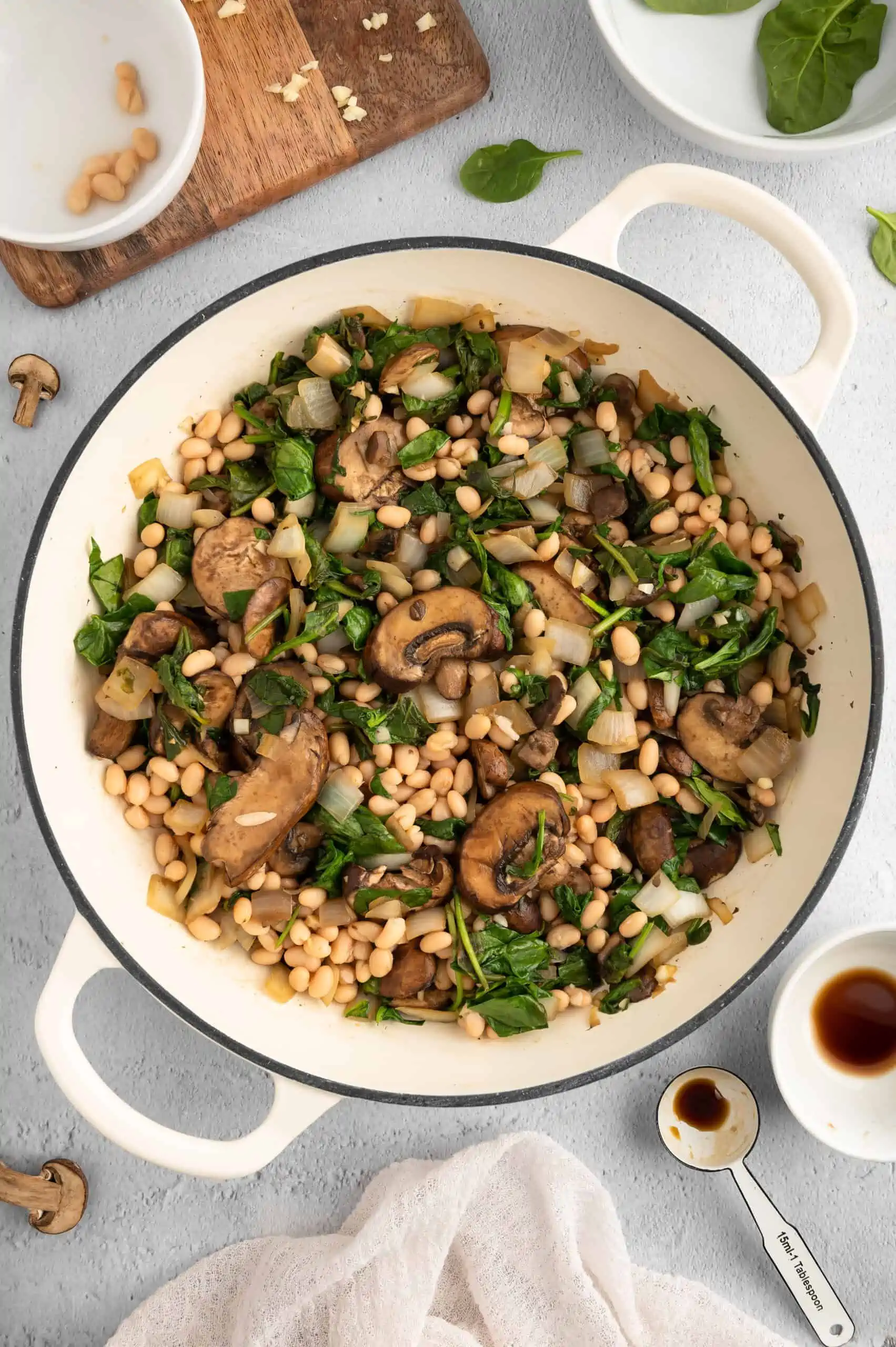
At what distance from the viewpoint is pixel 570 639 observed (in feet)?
7.34

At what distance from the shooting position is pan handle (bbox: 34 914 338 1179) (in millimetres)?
1999

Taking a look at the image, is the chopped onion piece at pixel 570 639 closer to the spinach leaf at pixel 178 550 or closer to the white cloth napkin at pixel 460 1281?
the spinach leaf at pixel 178 550

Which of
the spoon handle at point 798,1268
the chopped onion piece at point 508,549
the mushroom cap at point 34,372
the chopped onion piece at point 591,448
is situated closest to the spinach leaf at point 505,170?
the chopped onion piece at point 591,448

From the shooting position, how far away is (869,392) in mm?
2684

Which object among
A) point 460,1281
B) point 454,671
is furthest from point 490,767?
point 460,1281

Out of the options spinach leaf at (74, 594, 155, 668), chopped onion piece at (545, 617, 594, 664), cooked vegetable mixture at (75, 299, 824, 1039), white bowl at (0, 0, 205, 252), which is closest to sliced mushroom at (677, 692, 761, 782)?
cooked vegetable mixture at (75, 299, 824, 1039)

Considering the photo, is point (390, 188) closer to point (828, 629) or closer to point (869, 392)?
point (869, 392)

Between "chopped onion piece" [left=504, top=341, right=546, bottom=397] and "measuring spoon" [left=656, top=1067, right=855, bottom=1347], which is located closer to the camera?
"chopped onion piece" [left=504, top=341, right=546, bottom=397]

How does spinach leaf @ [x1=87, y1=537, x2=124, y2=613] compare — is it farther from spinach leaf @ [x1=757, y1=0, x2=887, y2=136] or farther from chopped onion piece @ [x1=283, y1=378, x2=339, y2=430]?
spinach leaf @ [x1=757, y1=0, x2=887, y2=136]

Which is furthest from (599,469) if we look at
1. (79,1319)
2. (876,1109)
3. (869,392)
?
(79,1319)

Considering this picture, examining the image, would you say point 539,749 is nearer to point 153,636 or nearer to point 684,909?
point 684,909

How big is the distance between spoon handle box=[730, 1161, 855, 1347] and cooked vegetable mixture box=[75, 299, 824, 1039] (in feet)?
2.55

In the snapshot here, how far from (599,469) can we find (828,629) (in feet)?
1.96

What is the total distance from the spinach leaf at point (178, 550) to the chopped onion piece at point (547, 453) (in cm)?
75
